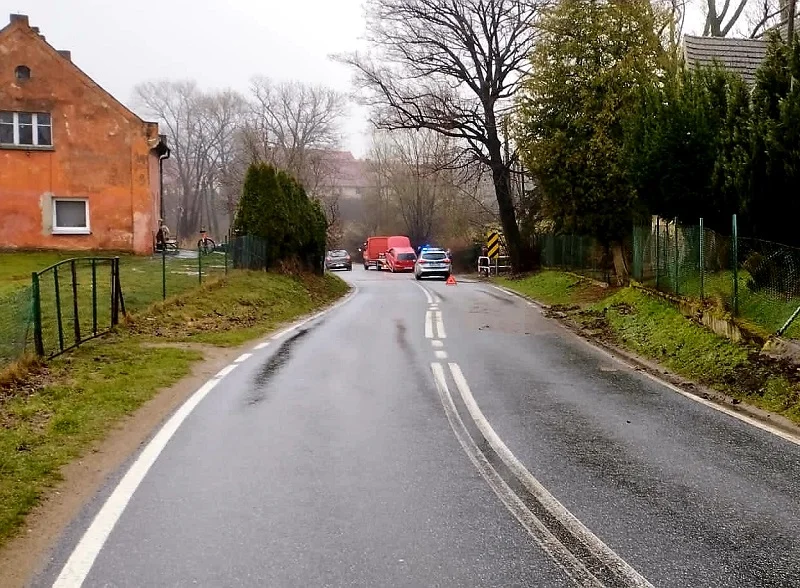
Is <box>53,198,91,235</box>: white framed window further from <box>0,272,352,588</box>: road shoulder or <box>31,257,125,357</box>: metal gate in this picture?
<box>0,272,352,588</box>: road shoulder

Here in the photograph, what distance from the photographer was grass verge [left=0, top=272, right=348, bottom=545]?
21.0 feet

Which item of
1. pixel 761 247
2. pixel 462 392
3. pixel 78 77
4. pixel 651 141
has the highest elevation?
pixel 78 77

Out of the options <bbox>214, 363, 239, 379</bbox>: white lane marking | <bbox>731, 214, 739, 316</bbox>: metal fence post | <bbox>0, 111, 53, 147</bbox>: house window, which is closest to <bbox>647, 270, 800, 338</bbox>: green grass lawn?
<bbox>731, 214, 739, 316</bbox>: metal fence post

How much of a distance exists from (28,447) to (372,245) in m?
59.0

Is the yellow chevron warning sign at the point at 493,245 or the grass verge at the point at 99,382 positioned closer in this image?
the grass verge at the point at 99,382

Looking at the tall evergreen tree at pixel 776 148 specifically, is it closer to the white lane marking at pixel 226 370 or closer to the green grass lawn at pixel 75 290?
the white lane marking at pixel 226 370

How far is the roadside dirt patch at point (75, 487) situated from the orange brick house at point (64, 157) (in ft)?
70.3

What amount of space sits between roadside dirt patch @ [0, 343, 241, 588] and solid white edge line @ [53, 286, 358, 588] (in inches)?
5.7

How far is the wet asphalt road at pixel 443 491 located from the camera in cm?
454

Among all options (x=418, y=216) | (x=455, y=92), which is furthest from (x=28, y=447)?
(x=418, y=216)

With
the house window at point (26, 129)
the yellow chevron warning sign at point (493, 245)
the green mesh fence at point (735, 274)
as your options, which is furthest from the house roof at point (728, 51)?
the house window at point (26, 129)

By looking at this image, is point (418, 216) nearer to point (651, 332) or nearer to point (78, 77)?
point (78, 77)

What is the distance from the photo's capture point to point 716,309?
13.1 metres

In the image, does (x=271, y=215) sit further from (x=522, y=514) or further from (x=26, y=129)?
(x=522, y=514)
